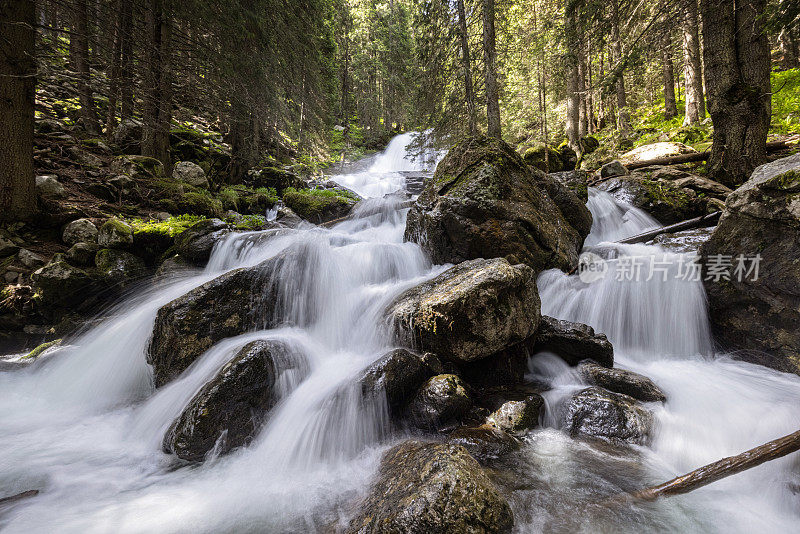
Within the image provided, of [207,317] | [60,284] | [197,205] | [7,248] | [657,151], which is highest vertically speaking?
[657,151]

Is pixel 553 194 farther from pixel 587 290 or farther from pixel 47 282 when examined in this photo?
pixel 47 282

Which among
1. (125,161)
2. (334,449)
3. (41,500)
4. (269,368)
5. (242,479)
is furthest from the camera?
(125,161)

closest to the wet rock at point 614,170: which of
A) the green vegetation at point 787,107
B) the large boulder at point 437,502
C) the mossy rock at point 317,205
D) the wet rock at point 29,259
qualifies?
the green vegetation at point 787,107

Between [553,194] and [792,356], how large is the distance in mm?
4680

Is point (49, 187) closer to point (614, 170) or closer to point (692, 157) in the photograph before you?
point (614, 170)

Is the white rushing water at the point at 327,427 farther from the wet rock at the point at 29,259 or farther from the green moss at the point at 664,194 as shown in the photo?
the green moss at the point at 664,194

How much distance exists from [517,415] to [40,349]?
7203 mm

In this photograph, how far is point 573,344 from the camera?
13.9 ft

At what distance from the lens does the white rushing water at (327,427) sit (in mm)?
2334

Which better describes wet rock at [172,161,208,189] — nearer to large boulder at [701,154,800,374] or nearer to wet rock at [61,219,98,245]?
wet rock at [61,219,98,245]

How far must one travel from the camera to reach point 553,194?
7477mm

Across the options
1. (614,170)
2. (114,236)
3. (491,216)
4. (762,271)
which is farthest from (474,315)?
(614,170)

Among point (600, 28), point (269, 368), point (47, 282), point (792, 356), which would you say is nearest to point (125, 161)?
point (47, 282)

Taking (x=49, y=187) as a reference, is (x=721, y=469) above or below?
below
